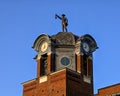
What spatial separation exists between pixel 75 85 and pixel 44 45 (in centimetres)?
754

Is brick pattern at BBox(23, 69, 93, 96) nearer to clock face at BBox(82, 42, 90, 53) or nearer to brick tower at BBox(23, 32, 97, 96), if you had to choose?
brick tower at BBox(23, 32, 97, 96)

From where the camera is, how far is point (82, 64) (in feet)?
184

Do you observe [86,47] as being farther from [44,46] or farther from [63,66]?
[44,46]

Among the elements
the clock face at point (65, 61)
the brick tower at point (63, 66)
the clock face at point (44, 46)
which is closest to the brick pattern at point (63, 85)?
the brick tower at point (63, 66)

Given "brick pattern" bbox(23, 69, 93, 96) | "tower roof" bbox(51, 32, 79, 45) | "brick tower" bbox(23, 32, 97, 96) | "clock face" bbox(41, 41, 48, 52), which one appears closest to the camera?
"brick pattern" bbox(23, 69, 93, 96)

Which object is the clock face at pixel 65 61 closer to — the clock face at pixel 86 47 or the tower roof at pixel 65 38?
the tower roof at pixel 65 38

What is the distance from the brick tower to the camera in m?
54.2

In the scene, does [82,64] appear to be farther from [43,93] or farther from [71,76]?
[43,93]

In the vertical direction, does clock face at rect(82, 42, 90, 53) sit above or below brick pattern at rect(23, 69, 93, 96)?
above

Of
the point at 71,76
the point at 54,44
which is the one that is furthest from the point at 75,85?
the point at 54,44

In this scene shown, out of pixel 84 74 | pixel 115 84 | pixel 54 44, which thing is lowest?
pixel 115 84

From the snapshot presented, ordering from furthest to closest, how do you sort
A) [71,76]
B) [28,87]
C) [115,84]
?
1. [28,87]
2. [71,76]
3. [115,84]

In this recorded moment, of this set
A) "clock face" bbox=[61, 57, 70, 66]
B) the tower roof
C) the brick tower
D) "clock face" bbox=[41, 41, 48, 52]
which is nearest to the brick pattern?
the brick tower

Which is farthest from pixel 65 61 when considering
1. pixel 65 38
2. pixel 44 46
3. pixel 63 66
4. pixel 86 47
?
pixel 44 46
